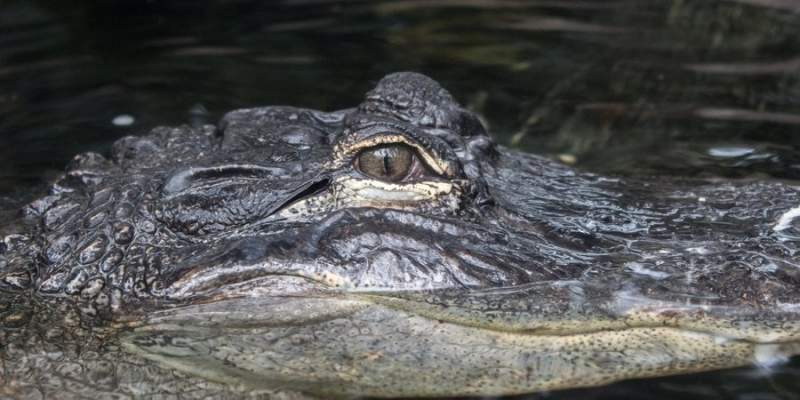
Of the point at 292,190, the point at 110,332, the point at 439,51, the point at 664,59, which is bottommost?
the point at 110,332

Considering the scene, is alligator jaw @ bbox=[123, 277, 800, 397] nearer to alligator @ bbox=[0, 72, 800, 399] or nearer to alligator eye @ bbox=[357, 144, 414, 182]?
alligator @ bbox=[0, 72, 800, 399]

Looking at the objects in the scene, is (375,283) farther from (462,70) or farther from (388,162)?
(462,70)

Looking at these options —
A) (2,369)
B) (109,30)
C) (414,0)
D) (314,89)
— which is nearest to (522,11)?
(414,0)

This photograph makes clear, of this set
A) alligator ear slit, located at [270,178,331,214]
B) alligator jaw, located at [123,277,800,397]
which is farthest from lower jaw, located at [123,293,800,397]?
alligator ear slit, located at [270,178,331,214]

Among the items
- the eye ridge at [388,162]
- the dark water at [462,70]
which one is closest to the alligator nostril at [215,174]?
the eye ridge at [388,162]

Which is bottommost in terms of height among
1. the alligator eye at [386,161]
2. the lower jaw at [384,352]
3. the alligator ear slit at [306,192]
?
the lower jaw at [384,352]

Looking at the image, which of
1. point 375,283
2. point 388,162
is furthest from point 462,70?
point 375,283

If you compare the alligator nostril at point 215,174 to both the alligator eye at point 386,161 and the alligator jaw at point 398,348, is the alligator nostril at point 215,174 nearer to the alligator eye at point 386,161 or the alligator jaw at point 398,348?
the alligator eye at point 386,161

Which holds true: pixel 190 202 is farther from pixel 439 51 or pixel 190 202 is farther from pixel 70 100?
pixel 439 51

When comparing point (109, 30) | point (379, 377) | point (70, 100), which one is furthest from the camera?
point (109, 30)

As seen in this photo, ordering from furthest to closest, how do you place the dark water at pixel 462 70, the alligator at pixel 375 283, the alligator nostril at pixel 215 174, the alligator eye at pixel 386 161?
the dark water at pixel 462 70 → the alligator nostril at pixel 215 174 → the alligator eye at pixel 386 161 → the alligator at pixel 375 283
